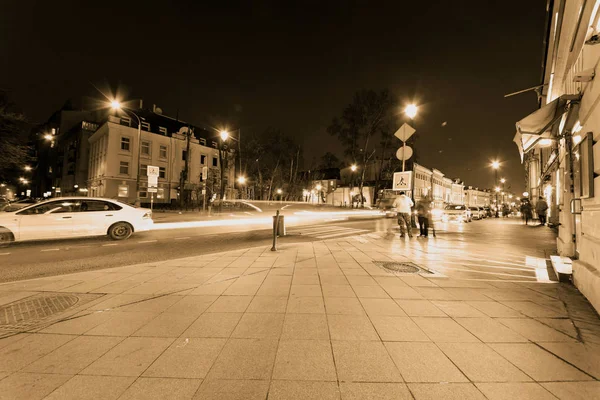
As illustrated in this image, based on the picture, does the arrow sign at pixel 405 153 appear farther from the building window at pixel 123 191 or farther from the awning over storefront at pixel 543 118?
the building window at pixel 123 191

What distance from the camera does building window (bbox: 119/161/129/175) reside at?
1435 inches

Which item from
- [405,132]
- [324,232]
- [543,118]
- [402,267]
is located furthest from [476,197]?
[402,267]

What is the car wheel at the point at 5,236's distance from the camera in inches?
335

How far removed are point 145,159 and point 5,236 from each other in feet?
110

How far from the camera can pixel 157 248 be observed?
8969 mm

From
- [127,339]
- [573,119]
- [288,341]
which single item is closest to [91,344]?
[127,339]

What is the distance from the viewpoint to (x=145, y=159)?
3869 centimetres

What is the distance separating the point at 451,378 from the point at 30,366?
3697 mm

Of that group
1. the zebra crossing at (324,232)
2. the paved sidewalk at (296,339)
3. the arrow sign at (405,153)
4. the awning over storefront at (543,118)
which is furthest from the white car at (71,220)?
the awning over storefront at (543,118)

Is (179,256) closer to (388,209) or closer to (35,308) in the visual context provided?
(35,308)

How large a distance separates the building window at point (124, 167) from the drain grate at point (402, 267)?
131 feet

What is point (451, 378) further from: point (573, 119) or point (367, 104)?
point (367, 104)

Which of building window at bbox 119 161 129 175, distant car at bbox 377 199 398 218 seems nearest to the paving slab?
distant car at bbox 377 199 398 218

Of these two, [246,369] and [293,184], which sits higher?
[293,184]
